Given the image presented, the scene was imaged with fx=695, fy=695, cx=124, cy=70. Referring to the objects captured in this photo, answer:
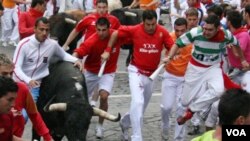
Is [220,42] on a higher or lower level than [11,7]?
higher

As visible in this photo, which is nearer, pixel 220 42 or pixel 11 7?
pixel 220 42

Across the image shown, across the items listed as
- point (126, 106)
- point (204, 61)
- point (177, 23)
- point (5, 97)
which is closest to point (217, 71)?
point (204, 61)

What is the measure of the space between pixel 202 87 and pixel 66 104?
2.08m

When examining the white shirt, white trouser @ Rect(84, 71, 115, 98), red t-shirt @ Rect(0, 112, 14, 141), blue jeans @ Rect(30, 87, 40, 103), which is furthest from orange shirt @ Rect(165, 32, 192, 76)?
red t-shirt @ Rect(0, 112, 14, 141)

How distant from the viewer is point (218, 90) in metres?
9.59

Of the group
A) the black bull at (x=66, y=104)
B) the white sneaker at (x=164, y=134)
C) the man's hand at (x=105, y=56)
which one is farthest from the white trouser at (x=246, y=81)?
the black bull at (x=66, y=104)

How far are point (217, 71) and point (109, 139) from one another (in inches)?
81.1

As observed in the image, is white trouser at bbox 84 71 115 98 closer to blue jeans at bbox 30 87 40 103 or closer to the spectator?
blue jeans at bbox 30 87 40 103

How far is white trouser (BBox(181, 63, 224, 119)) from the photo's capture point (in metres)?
9.65

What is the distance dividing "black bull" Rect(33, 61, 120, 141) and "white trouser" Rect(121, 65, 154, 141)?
2.55 ft

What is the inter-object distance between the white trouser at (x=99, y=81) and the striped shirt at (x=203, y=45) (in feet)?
4.97

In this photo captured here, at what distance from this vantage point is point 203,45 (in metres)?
9.62

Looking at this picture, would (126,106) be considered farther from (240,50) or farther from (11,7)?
(11,7)

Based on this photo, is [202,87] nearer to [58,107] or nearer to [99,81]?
[99,81]
